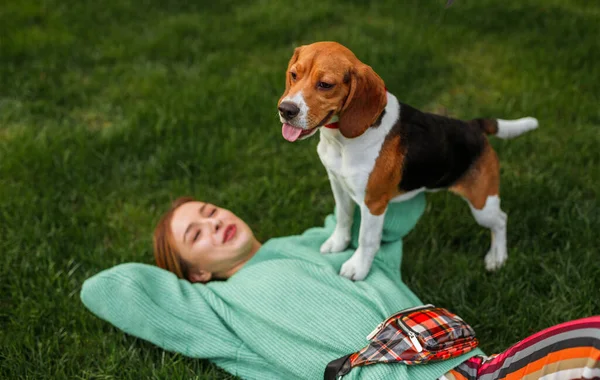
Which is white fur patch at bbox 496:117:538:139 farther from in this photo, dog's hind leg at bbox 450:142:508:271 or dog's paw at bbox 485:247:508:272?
dog's paw at bbox 485:247:508:272

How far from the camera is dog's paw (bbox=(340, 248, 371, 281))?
10.1 ft

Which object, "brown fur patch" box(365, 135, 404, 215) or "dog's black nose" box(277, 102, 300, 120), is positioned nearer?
"dog's black nose" box(277, 102, 300, 120)

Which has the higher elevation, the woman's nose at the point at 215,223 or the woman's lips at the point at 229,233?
the woman's nose at the point at 215,223

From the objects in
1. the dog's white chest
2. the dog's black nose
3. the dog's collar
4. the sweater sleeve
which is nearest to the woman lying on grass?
the sweater sleeve

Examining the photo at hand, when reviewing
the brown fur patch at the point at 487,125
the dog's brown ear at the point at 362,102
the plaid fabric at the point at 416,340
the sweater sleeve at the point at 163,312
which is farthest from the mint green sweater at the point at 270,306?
the dog's brown ear at the point at 362,102

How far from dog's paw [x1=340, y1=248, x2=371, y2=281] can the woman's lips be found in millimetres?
671

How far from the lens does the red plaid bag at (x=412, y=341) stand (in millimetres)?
2533

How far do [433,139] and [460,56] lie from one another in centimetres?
315

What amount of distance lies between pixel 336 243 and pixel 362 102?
101cm

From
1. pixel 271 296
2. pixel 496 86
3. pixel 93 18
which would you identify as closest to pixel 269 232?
pixel 271 296

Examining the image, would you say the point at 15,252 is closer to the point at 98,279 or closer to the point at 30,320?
the point at 30,320

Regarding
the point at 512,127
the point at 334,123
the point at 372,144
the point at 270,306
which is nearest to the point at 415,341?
the point at 270,306

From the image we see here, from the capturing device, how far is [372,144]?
9.13 ft

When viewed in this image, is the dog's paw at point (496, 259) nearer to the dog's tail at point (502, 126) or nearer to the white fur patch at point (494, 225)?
the white fur patch at point (494, 225)
